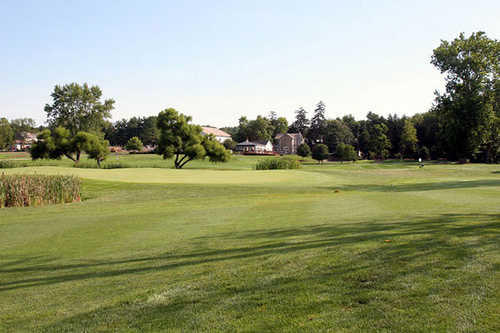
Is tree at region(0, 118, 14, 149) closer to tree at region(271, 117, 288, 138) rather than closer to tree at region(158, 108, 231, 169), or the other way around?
tree at region(158, 108, 231, 169)

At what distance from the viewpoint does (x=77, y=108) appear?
86250 millimetres

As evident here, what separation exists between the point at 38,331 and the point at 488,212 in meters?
11.0

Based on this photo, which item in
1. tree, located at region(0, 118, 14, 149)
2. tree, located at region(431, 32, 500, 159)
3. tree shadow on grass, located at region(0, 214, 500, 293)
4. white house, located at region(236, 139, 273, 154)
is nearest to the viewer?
tree shadow on grass, located at region(0, 214, 500, 293)

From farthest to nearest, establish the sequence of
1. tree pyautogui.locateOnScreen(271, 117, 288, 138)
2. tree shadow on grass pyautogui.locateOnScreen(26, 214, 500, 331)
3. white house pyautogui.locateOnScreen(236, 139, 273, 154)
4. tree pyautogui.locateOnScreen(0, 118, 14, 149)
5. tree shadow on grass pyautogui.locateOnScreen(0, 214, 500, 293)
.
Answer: tree pyautogui.locateOnScreen(271, 117, 288, 138), white house pyautogui.locateOnScreen(236, 139, 273, 154), tree pyautogui.locateOnScreen(0, 118, 14, 149), tree shadow on grass pyautogui.locateOnScreen(0, 214, 500, 293), tree shadow on grass pyautogui.locateOnScreen(26, 214, 500, 331)

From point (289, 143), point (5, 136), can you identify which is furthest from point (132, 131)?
point (289, 143)

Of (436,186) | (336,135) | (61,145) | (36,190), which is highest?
(336,135)

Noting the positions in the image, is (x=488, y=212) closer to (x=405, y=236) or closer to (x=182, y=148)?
(x=405, y=236)

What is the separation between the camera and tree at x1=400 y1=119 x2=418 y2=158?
95.4 meters

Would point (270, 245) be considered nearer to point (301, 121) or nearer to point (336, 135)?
point (336, 135)

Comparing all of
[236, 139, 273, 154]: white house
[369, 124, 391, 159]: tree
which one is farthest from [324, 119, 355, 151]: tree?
[236, 139, 273, 154]: white house

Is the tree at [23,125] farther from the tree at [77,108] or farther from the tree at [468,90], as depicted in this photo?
the tree at [468,90]

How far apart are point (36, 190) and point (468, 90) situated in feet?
183

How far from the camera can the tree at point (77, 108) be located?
8506 centimetres

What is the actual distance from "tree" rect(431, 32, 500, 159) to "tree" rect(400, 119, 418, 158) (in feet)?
130
